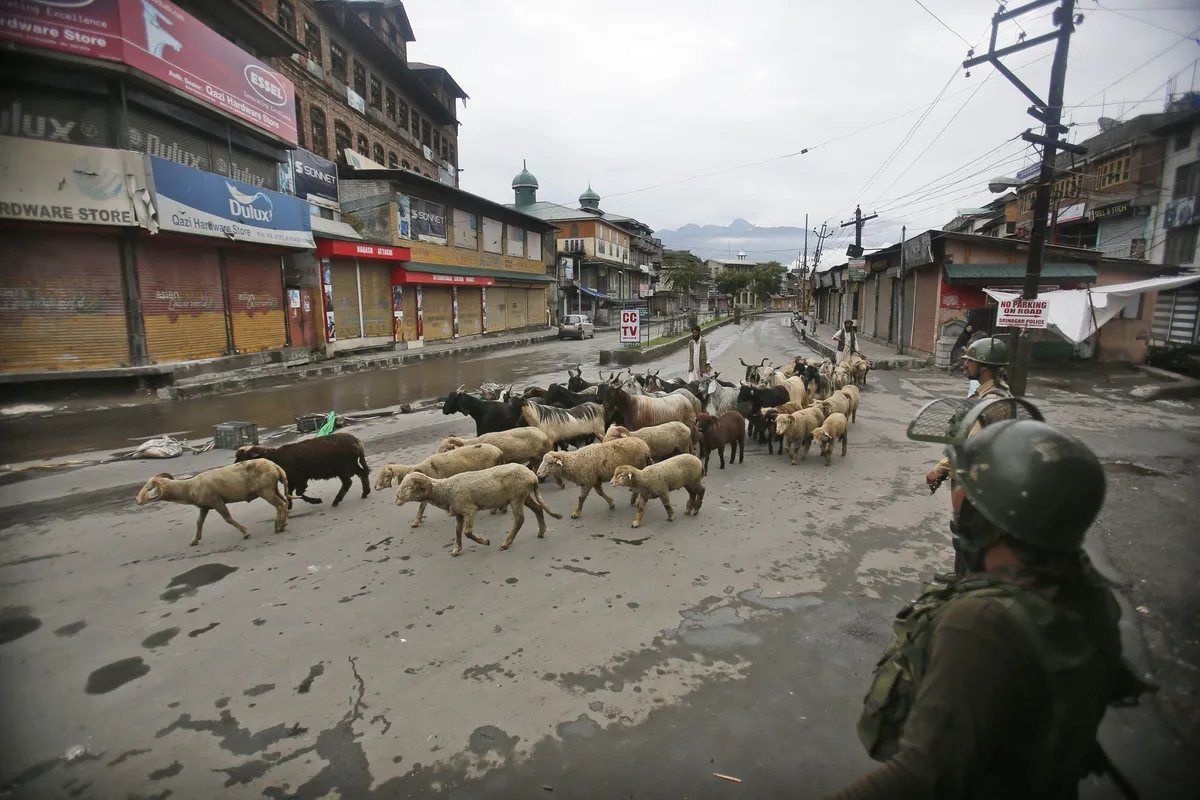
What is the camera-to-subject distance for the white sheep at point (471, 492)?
5.29 meters

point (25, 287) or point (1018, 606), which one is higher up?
point (25, 287)

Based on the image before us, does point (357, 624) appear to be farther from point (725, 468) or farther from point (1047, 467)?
point (725, 468)

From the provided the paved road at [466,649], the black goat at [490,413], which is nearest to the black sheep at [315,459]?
the paved road at [466,649]

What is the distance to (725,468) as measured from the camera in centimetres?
838

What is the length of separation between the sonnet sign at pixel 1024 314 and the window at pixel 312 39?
27.0m

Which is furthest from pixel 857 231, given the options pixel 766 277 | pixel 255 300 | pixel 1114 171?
pixel 766 277

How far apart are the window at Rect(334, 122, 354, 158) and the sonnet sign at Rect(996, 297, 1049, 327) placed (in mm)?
26713

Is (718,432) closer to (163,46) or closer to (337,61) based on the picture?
(163,46)

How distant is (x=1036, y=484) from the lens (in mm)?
1497

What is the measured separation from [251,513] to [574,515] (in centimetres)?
374

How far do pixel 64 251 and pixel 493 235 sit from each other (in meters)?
24.8

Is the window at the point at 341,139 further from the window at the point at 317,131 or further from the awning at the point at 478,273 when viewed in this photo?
the awning at the point at 478,273

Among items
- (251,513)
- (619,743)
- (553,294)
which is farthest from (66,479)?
(553,294)

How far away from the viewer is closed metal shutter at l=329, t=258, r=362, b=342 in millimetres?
22844
